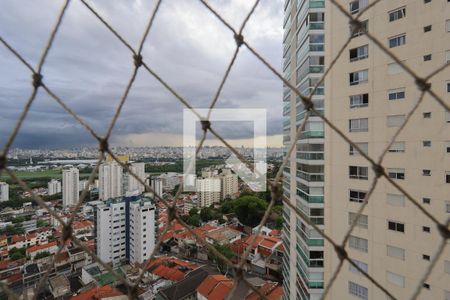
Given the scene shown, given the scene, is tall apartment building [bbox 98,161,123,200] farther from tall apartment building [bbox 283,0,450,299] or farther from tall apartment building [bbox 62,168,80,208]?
tall apartment building [bbox 283,0,450,299]

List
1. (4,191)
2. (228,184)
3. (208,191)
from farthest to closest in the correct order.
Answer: (228,184) < (208,191) < (4,191)

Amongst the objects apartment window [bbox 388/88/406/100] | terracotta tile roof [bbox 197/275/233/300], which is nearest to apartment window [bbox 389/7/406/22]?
apartment window [bbox 388/88/406/100]

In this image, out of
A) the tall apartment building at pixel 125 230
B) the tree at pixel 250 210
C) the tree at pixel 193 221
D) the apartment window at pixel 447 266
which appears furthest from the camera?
the tree at pixel 250 210

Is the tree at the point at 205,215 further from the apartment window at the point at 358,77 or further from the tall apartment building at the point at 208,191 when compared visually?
the apartment window at the point at 358,77

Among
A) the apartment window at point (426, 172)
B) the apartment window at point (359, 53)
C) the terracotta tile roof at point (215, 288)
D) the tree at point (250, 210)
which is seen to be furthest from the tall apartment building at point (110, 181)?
the apartment window at point (426, 172)

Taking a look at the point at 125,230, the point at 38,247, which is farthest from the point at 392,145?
the point at 38,247

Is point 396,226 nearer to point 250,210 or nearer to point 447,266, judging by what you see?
point 447,266
